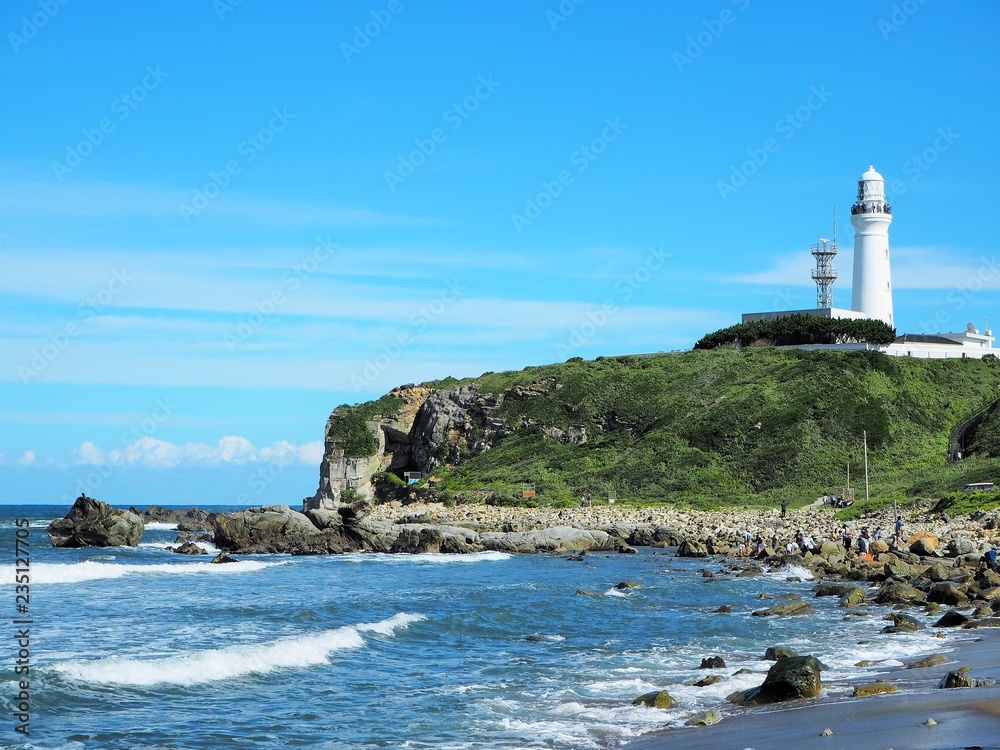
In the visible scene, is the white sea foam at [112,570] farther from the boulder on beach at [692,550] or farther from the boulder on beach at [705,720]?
the boulder on beach at [705,720]

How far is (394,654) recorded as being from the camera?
799 inches

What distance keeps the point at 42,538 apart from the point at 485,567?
3789 cm

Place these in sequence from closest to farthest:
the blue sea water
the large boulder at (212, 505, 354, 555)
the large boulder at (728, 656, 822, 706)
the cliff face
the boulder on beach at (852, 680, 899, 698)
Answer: the blue sea water
the boulder on beach at (852, 680, 899, 698)
the large boulder at (728, 656, 822, 706)
the large boulder at (212, 505, 354, 555)
the cliff face

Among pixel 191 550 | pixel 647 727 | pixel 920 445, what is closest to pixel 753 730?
pixel 647 727

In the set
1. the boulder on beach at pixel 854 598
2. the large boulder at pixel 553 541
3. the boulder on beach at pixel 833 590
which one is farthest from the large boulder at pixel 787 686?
the large boulder at pixel 553 541

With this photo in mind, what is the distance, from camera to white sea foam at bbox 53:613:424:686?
17.1 meters

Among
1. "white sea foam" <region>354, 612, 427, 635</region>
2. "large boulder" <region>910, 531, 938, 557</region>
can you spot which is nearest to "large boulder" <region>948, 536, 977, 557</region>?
"large boulder" <region>910, 531, 938, 557</region>

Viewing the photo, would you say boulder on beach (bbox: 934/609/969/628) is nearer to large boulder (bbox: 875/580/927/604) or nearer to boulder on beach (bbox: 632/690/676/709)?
large boulder (bbox: 875/580/927/604)

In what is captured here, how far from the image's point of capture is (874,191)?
8294 centimetres

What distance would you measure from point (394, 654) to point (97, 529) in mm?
37558

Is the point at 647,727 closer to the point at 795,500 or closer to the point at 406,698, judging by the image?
the point at 406,698

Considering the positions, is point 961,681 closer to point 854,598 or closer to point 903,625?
point 903,625

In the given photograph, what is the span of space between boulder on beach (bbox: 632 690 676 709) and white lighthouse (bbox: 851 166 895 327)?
74498 mm

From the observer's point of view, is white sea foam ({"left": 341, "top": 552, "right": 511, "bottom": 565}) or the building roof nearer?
white sea foam ({"left": 341, "top": 552, "right": 511, "bottom": 565})
